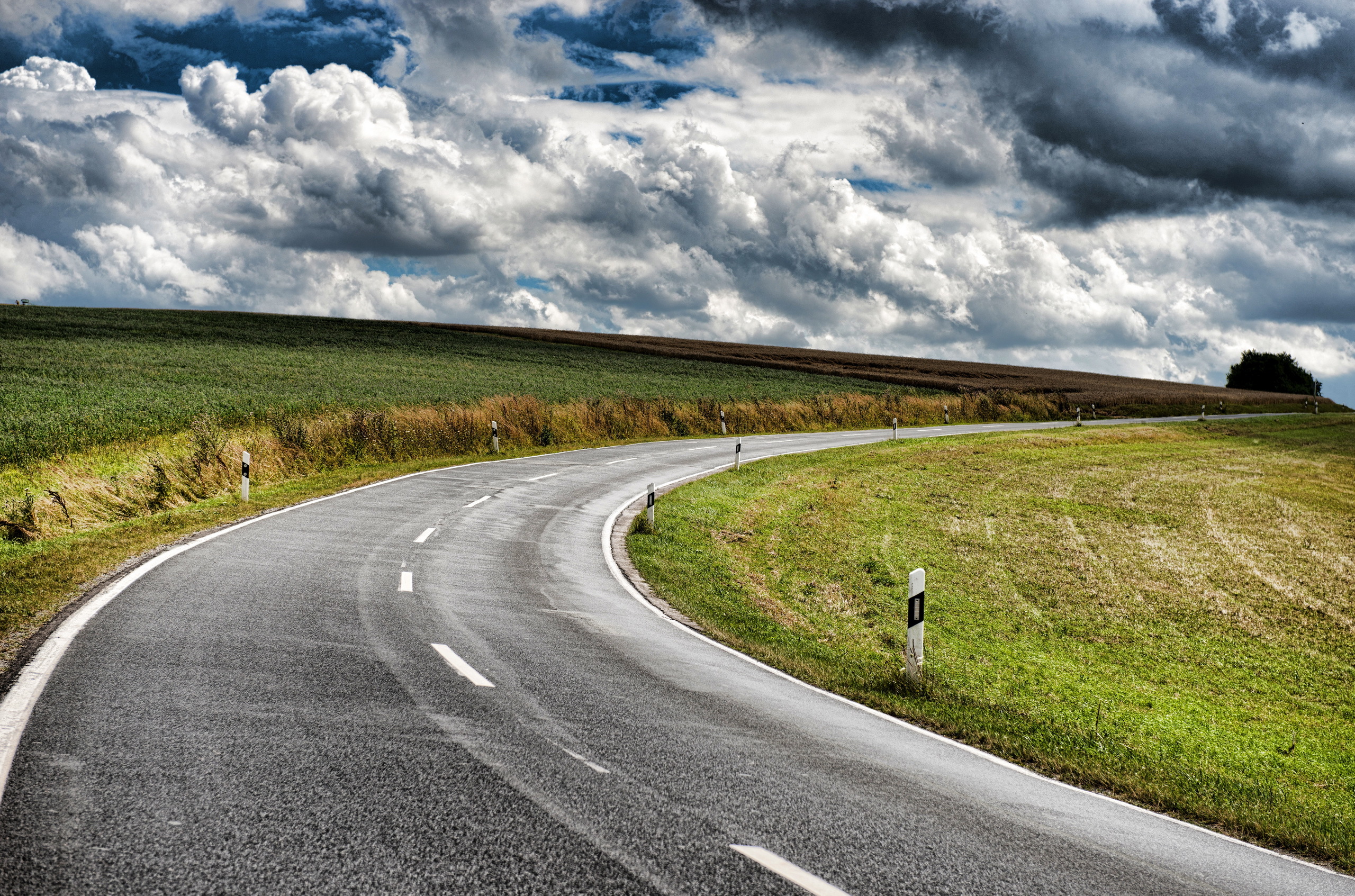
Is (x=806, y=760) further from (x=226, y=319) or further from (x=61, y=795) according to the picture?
(x=226, y=319)

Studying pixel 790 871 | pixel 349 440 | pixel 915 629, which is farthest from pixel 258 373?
pixel 790 871

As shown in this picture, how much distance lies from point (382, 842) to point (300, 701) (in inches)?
94.1

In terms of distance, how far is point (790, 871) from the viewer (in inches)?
159

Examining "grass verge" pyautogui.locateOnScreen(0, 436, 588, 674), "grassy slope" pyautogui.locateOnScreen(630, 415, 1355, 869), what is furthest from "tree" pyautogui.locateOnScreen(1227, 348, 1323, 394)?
"grass verge" pyautogui.locateOnScreen(0, 436, 588, 674)

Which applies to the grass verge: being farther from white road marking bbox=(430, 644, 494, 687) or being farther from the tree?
the tree

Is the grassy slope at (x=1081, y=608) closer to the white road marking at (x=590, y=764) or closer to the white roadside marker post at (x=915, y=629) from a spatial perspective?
the white roadside marker post at (x=915, y=629)

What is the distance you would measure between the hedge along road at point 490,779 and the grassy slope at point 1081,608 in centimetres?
148

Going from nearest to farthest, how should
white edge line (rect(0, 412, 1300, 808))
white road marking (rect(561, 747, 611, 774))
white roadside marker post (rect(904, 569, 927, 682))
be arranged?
white road marking (rect(561, 747, 611, 774)), white edge line (rect(0, 412, 1300, 808)), white roadside marker post (rect(904, 569, 927, 682))

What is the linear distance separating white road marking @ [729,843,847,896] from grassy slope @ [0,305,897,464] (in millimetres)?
18771

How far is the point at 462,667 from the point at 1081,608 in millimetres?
11673

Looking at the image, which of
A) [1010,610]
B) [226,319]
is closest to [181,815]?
[1010,610]

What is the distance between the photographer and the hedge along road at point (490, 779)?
393cm

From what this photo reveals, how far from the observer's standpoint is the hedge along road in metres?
3.93

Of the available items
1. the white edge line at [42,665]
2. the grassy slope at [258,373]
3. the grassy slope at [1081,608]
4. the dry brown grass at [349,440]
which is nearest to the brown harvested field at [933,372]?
the grassy slope at [258,373]
